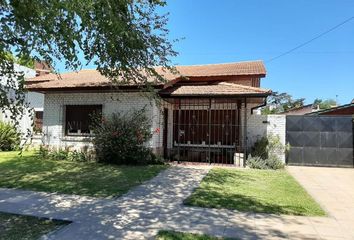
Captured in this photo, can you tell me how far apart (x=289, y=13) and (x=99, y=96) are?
39.0 feet

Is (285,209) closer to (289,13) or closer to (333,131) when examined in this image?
(333,131)

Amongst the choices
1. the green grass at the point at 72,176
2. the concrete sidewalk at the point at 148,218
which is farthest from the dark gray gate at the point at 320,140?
the concrete sidewalk at the point at 148,218

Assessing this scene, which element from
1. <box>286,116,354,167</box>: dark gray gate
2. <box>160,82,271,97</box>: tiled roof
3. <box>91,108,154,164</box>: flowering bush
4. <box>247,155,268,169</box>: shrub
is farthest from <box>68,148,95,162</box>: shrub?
<box>286,116,354,167</box>: dark gray gate

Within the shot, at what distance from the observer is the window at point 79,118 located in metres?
14.9

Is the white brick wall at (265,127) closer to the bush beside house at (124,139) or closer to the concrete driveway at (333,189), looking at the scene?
the concrete driveway at (333,189)

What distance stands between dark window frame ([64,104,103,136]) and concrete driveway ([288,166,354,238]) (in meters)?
8.97

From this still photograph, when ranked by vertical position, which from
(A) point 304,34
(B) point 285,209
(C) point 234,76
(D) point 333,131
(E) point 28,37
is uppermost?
(A) point 304,34

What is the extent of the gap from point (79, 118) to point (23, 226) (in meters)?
9.83

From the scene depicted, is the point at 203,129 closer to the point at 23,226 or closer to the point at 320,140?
the point at 320,140

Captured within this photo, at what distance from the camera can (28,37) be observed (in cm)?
426

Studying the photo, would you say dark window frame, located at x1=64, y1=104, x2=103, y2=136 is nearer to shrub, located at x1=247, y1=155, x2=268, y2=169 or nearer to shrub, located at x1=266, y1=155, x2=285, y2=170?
shrub, located at x1=247, y1=155, x2=268, y2=169

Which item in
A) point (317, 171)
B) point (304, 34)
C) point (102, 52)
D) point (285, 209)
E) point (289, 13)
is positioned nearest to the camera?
point (102, 52)

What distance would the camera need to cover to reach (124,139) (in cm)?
1266

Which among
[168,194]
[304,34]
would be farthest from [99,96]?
[304,34]
